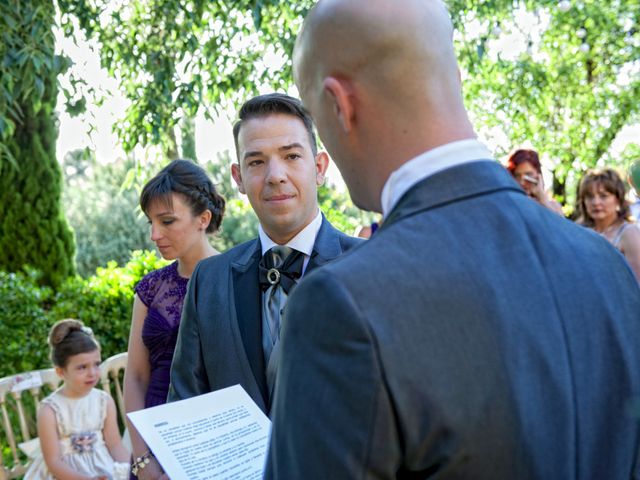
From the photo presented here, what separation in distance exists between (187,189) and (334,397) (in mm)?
2788

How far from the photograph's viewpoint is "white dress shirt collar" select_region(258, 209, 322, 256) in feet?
8.99

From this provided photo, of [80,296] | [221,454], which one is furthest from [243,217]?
[221,454]

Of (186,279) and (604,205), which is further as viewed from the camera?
(604,205)

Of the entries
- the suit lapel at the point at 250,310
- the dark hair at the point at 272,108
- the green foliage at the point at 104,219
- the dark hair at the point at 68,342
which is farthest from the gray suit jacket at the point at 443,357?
the green foliage at the point at 104,219

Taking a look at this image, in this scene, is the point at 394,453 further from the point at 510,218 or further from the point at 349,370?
the point at 510,218

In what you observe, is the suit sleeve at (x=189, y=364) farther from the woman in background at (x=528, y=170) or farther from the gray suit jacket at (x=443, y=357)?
the woman in background at (x=528, y=170)

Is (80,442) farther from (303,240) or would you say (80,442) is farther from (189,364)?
(303,240)

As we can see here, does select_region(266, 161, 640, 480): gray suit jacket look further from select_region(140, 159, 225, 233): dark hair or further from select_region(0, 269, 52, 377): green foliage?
select_region(0, 269, 52, 377): green foliage

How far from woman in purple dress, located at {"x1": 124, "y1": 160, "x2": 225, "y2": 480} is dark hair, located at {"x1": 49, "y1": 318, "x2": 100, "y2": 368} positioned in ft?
5.50

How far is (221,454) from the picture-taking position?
6.47 feet

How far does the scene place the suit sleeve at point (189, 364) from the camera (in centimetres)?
256

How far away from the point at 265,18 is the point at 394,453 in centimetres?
685

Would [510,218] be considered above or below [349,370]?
above

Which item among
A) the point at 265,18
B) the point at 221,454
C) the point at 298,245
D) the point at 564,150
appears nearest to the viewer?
the point at 221,454
